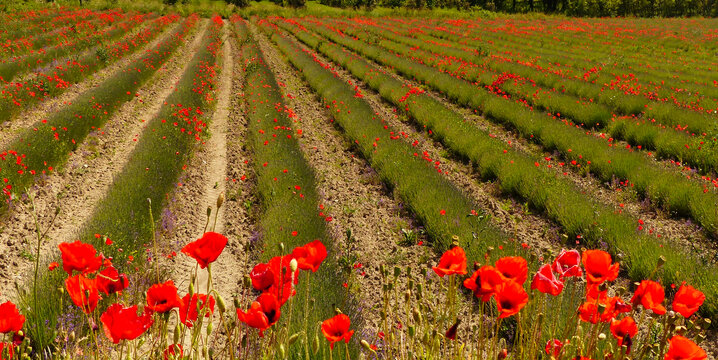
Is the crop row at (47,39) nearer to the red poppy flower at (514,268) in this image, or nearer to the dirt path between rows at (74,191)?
the dirt path between rows at (74,191)

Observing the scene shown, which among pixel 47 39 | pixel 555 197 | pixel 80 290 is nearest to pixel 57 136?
pixel 80 290

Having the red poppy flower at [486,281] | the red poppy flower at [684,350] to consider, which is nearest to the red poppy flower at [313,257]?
the red poppy flower at [486,281]

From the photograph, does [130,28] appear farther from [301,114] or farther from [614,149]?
[614,149]

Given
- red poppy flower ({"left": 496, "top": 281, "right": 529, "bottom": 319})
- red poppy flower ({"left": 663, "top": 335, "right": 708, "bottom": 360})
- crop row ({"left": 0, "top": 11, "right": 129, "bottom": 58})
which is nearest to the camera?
red poppy flower ({"left": 663, "top": 335, "right": 708, "bottom": 360})

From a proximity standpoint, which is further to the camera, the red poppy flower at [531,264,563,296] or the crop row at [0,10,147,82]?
the crop row at [0,10,147,82]

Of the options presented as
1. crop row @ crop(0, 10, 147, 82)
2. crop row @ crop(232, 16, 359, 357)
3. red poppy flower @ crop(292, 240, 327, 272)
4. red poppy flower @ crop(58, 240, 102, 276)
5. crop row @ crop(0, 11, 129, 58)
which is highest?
crop row @ crop(0, 11, 129, 58)

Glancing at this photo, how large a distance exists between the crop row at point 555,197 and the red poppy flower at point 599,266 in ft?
2.05

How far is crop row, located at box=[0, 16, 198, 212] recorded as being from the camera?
5508mm

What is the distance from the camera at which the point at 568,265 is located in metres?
1.46

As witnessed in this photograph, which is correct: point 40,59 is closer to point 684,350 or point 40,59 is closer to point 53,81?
point 53,81

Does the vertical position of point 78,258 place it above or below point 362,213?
above

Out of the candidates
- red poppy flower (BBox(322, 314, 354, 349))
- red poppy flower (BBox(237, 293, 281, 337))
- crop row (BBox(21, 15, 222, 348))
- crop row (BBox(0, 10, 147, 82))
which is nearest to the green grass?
crop row (BBox(21, 15, 222, 348))

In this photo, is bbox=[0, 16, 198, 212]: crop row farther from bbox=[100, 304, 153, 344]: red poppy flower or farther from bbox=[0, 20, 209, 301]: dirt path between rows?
bbox=[100, 304, 153, 344]: red poppy flower

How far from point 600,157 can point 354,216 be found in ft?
14.0
